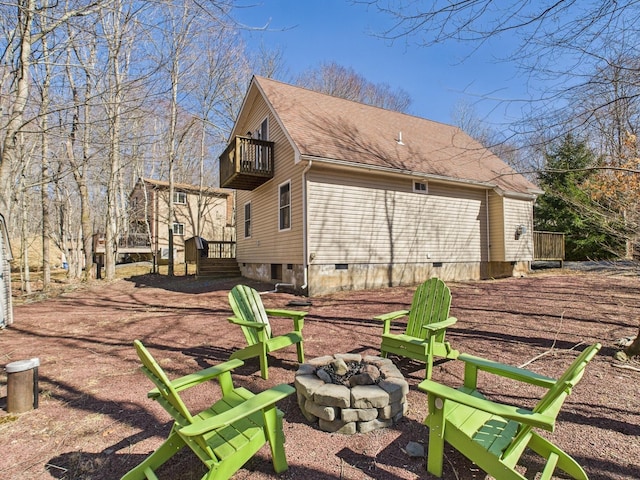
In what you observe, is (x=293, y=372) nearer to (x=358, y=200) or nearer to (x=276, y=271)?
(x=358, y=200)

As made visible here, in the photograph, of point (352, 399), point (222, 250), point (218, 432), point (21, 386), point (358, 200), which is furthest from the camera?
point (222, 250)

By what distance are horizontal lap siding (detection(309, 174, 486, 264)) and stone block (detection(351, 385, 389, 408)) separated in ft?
22.0

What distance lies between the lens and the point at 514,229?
1249 centimetres

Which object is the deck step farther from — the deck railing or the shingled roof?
the shingled roof

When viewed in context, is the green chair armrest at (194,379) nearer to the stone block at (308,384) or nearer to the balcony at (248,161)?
the stone block at (308,384)

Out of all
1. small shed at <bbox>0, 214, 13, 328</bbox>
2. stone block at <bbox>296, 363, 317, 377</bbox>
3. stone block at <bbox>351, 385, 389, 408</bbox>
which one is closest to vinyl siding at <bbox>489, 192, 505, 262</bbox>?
stone block at <bbox>296, 363, 317, 377</bbox>

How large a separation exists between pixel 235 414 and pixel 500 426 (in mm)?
1664

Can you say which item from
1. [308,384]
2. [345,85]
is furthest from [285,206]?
[345,85]

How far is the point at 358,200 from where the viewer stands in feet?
32.7

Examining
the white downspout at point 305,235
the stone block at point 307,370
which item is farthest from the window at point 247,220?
the stone block at point 307,370

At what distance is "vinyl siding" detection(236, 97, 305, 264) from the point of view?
9711 millimetres

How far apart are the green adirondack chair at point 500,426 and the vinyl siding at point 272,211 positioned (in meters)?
7.38

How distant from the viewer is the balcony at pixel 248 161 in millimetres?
10500

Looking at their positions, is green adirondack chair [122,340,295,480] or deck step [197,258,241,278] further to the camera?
deck step [197,258,241,278]
